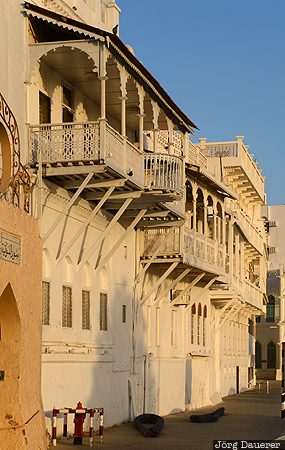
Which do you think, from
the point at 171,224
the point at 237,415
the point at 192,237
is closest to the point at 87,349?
the point at 171,224

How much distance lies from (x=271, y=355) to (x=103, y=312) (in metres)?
57.0

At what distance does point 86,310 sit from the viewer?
25828mm

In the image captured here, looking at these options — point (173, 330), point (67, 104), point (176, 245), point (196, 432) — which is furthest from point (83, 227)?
point (173, 330)

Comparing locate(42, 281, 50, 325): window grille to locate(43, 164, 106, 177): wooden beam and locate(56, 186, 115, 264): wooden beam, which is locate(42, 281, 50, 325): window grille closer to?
locate(56, 186, 115, 264): wooden beam

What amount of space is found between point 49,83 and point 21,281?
719cm

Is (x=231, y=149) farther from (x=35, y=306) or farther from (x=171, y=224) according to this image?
(x=35, y=306)

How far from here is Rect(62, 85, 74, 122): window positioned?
80.5ft

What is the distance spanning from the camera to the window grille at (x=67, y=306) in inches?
949

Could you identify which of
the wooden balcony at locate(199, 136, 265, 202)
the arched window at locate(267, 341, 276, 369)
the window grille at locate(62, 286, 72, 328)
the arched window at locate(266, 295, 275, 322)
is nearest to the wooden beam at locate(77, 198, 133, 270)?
the window grille at locate(62, 286, 72, 328)

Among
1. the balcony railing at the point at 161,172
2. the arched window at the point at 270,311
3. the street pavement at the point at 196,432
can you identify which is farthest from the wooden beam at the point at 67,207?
the arched window at the point at 270,311

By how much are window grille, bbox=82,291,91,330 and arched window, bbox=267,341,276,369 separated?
189 feet

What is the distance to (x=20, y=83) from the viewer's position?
21.5 metres

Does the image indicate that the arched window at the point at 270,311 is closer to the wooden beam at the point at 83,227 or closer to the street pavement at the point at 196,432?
the street pavement at the point at 196,432

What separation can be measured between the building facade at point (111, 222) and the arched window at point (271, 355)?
43190mm
